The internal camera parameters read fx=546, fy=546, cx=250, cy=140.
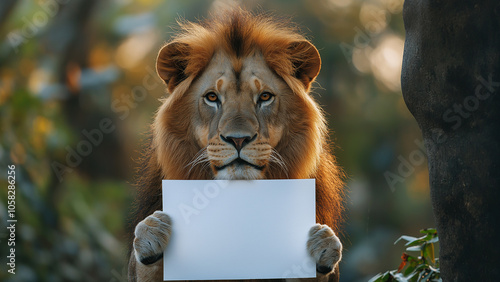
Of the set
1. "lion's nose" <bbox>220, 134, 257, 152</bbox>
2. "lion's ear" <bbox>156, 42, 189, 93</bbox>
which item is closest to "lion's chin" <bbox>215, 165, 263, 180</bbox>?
"lion's nose" <bbox>220, 134, 257, 152</bbox>

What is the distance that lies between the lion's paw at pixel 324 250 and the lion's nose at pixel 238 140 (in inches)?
22.9

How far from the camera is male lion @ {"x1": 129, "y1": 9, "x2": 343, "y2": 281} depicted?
2.67 meters

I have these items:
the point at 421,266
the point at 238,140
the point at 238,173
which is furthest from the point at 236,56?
the point at 421,266

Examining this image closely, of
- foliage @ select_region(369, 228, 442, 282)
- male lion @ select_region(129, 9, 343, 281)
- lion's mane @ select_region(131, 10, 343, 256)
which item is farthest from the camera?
foliage @ select_region(369, 228, 442, 282)

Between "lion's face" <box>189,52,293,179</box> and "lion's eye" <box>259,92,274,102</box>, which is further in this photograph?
"lion's eye" <box>259,92,274,102</box>

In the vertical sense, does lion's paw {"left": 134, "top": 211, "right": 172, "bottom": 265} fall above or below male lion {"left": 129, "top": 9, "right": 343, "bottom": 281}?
below

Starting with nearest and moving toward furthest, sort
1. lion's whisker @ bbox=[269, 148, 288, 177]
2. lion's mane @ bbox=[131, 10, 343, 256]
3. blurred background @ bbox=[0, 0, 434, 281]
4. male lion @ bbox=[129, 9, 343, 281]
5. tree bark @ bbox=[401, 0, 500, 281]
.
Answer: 1. tree bark @ bbox=[401, 0, 500, 281]
2. male lion @ bbox=[129, 9, 343, 281]
3. lion's whisker @ bbox=[269, 148, 288, 177]
4. lion's mane @ bbox=[131, 10, 343, 256]
5. blurred background @ bbox=[0, 0, 434, 281]

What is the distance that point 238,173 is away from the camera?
2689mm

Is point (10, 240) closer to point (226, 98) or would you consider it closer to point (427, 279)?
point (226, 98)

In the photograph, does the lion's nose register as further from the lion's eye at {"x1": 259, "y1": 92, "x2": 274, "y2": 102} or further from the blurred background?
the blurred background

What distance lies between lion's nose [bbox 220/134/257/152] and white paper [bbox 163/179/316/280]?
0.21 m

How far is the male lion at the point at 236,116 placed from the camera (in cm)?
267

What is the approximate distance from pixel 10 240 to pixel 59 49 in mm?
2403

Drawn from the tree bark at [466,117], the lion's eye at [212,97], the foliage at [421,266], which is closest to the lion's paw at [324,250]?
the tree bark at [466,117]
